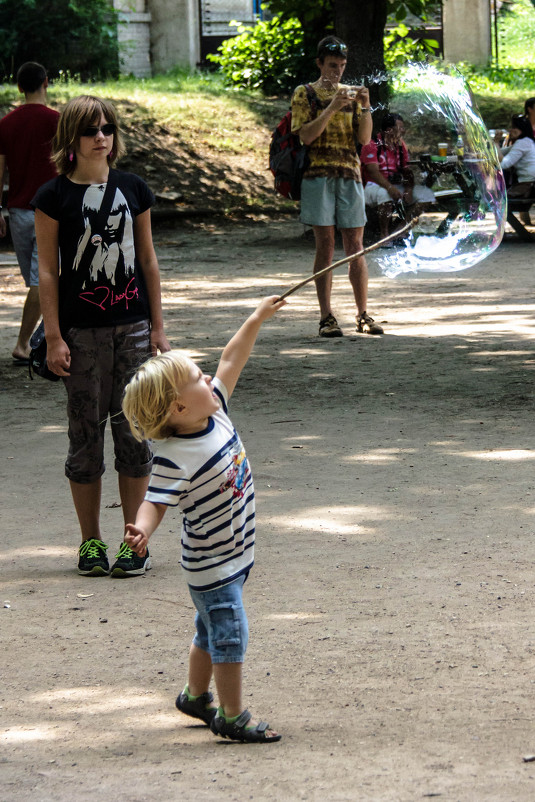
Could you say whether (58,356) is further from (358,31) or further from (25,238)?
(358,31)

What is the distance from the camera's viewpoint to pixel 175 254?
49.8 feet

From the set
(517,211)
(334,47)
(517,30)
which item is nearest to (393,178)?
(334,47)

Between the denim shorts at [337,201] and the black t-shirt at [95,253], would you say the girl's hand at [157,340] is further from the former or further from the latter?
the denim shorts at [337,201]

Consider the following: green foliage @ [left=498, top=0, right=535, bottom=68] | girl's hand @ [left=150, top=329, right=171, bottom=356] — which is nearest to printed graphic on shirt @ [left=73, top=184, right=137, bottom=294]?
girl's hand @ [left=150, top=329, right=171, bottom=356]

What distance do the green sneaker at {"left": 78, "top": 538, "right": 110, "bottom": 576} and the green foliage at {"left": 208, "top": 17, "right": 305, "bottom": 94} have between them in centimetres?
Result: 1800

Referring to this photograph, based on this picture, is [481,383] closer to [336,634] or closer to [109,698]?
[336,634]

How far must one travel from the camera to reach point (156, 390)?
3090 millimetres

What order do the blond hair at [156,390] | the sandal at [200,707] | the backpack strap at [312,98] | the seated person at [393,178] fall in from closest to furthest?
the blond hair at [156,390]
the sandal at [200,707]
the seated person at [393,178]
the backpack strap at [312,98]

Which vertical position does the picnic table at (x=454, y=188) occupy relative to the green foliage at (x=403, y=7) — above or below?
below

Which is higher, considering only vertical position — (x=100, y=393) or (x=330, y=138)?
(x=330, y=138)

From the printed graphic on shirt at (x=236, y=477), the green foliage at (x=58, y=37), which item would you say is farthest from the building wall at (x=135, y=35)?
the printed graphic on shirt at (x=236, y=477)

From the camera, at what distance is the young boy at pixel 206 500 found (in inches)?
123

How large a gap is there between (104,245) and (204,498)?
5.20 ft

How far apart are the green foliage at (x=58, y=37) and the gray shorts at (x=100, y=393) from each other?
64.4ft
